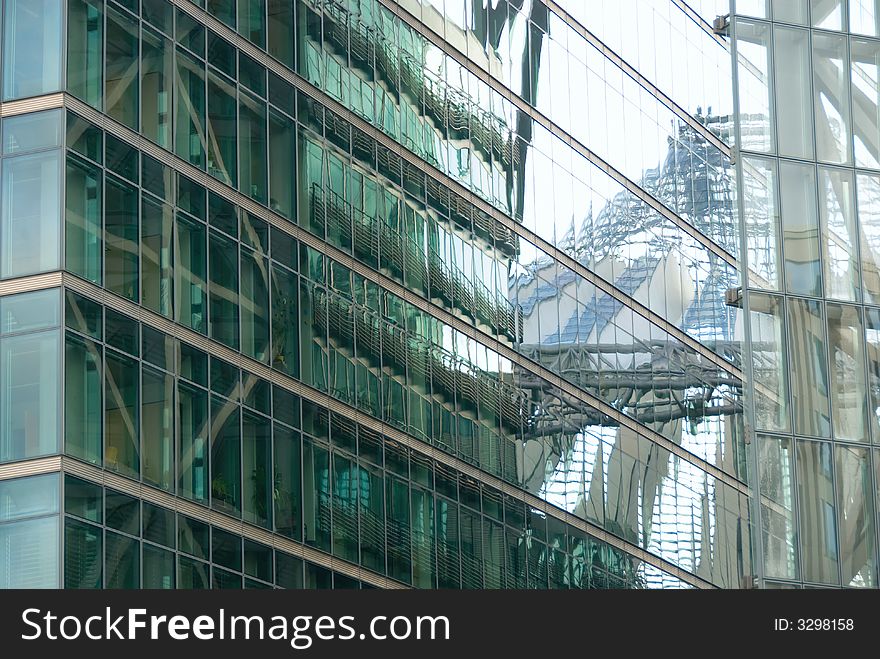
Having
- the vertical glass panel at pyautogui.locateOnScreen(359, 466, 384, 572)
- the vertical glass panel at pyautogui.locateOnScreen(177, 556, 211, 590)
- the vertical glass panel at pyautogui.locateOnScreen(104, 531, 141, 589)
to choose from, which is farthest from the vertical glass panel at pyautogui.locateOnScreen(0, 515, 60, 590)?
the vertical glass panel at pyautogui.locateOnScreen(359, 466, 384, 572)

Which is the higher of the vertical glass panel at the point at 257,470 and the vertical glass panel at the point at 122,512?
the vertical glass panel at the point at 257,470

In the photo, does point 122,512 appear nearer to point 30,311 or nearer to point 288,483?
point 30,311

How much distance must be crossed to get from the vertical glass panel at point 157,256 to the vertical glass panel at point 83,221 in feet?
4.83

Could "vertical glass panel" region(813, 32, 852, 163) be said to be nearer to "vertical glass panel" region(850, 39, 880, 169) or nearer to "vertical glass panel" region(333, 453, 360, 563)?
"vertical glass panel" region(850, 39, 880, 169)

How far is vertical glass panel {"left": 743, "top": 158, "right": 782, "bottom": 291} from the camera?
4566 centimetres

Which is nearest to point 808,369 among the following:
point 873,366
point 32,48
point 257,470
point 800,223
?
point 873,366

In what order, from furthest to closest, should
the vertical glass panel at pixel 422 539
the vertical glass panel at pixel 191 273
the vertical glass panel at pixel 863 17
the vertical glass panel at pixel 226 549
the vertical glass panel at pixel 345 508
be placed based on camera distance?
1. the vertical glass panel at pixel 422 539
2. the vertical glass panel at pixel 345 508
3. the vertical glass panel at pixel 191 273
4. the vertical glass panel at pixel 226 549
5. the vertical glass panel at pixel 863 17

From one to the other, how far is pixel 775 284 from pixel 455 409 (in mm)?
16626

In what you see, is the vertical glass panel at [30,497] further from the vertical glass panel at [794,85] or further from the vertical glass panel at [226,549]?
the vertical glass panel at [794,85]

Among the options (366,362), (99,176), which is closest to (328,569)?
(366,362)

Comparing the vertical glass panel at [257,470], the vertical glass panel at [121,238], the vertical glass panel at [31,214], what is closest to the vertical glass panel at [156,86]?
the vertical glass panel at [121,238]

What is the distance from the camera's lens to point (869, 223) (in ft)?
152

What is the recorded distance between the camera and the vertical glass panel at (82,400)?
147 ft

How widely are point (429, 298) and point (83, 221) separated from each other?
15628mm
